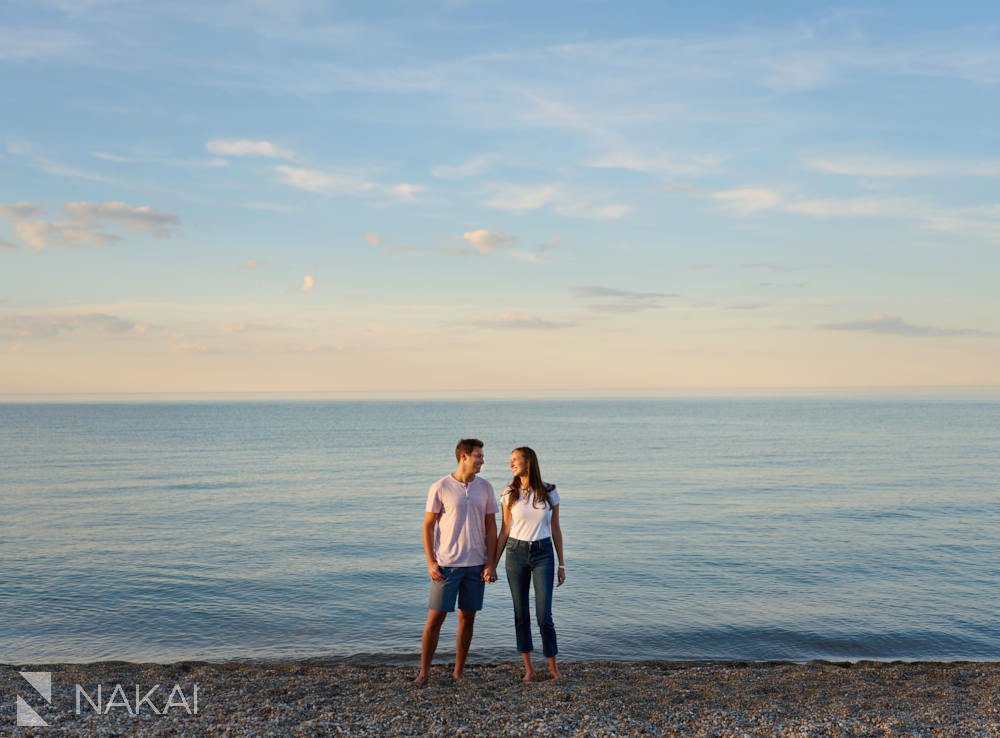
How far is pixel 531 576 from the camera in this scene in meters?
9.00

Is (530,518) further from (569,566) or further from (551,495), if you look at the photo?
(569,566)

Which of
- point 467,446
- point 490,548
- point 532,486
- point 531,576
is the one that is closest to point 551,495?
point 532,486

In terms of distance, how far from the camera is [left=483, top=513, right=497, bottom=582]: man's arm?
862cm

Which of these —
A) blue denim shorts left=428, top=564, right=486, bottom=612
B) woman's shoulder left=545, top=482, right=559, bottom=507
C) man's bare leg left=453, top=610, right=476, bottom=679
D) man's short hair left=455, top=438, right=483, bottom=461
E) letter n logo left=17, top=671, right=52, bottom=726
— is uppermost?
man's short hair left=455, top=438, right=483, bottom=461

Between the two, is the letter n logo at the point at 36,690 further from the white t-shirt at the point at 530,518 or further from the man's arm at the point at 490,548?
the white t-shirt at the point at 530,518

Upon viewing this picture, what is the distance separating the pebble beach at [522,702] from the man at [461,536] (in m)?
1.13

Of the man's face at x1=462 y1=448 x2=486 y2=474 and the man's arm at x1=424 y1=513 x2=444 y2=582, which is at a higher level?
the man's face at x1=462 y1=448 x2=486 y2=474

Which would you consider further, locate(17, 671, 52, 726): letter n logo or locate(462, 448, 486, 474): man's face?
locate(462, 448, 486, 474): man's face

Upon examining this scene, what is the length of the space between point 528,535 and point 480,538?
1.83ft

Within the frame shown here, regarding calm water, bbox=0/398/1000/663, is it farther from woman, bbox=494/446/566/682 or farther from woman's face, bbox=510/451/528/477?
woman's face, bbox=510/451/528/477

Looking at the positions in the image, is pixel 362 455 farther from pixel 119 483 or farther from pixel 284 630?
pixel 284 630

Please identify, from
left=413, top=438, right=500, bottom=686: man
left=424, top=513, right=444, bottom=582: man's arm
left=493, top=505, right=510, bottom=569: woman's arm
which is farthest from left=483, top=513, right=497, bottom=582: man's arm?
left=424, top=513, right=444, bottom=582: man's arm

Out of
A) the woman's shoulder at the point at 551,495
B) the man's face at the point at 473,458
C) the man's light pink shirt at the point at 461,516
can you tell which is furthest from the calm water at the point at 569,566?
the man's face at the point at 473,458

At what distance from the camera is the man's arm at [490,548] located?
28.3ft
